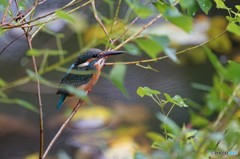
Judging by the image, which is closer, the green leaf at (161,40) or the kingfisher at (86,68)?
the green leaf at (161,40)

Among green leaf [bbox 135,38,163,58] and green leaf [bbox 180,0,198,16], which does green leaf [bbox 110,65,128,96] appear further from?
green leaf [bbox 180,0,198,16]

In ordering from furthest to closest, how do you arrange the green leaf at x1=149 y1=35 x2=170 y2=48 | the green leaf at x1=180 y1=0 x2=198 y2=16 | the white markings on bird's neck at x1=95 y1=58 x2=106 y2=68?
1. the white markings on bird's neck at x1=95 y1=58 x2=106 y2=68
2. the green leaf at x1=180 y1=0 x2=198 y2=16
3. the green leaf at x1=149 y1=35 x2=170 y2=48

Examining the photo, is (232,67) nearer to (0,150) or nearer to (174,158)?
(174,158)

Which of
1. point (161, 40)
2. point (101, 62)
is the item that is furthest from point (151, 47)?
point (101, 62)

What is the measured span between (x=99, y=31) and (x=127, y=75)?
13.7 inches

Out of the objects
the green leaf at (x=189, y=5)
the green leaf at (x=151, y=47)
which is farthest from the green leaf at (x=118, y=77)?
the green leaf at (x=189, y=5)

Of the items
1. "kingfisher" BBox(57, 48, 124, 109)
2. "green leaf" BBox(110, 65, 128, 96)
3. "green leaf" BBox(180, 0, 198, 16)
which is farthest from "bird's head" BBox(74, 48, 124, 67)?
"green leaf" BBox(110, 65, 128, 96)

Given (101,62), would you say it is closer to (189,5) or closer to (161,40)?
(189,5)

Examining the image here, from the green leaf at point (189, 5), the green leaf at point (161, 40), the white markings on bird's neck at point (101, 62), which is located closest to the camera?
the green leaf at point (161, 40)

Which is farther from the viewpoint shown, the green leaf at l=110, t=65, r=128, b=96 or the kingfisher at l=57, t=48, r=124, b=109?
the kingfisher at l=57, t=48, r=124, b=109

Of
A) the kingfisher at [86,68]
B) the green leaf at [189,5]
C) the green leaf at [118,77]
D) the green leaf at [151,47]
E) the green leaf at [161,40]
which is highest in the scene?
the green leaf at [161,40]

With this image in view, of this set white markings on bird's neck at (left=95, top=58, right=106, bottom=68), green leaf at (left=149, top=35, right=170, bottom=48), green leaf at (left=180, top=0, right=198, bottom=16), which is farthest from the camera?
white markings on bird's neck at (left=95, top=58, right=106, bottom=68)

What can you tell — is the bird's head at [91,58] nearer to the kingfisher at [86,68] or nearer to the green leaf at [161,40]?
the kingfisher at [86,68]

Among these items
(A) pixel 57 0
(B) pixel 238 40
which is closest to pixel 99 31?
(A) pixel 57 0
